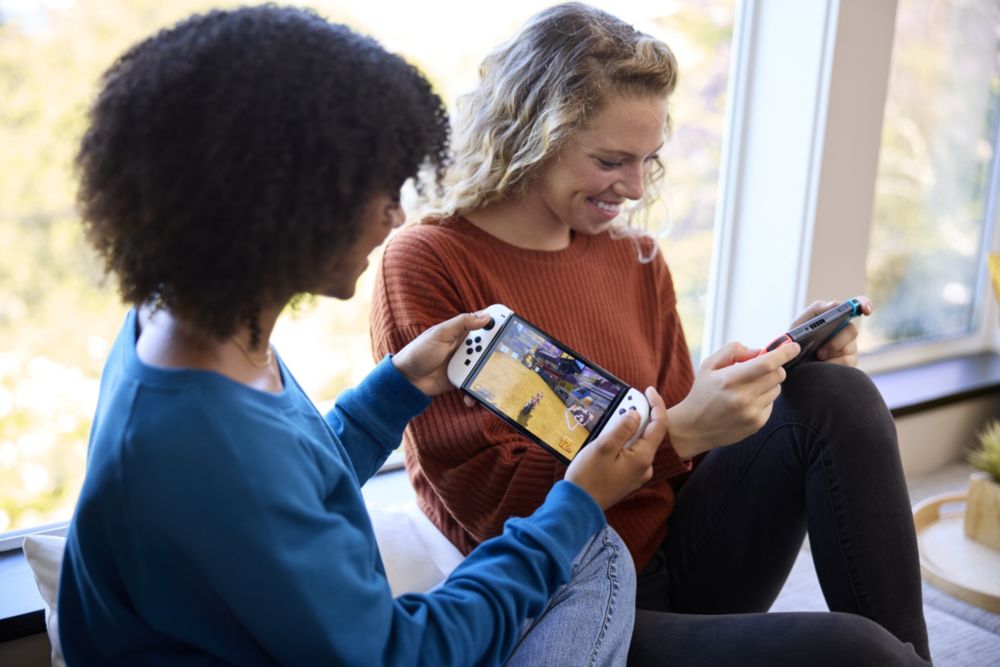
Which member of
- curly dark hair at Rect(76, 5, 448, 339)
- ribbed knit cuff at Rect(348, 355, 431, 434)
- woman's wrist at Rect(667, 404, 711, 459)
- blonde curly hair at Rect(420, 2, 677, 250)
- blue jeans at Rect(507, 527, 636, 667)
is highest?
blonde curly hair at Rect(420, 2, 677, 250)

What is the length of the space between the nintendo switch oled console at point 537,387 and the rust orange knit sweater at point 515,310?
6 centimetres

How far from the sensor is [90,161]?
0.68 m

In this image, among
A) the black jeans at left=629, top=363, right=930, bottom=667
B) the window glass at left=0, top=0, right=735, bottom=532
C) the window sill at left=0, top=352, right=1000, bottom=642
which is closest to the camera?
the black jeans at left=629, top=363, right=930, bottom=667

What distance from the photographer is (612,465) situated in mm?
898

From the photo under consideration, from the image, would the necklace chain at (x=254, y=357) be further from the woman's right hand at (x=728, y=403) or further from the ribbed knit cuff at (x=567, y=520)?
the woman's right hand at (x=728, y=403)

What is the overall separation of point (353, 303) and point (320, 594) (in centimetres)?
93

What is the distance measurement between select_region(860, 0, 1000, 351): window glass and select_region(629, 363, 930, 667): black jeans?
121cm

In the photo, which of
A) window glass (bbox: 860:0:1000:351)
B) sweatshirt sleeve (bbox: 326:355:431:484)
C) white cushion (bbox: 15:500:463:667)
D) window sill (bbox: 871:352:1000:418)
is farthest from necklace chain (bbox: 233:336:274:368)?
window glass (bbox: 860:0:1000:351)

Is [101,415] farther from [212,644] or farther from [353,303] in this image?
[353,303]

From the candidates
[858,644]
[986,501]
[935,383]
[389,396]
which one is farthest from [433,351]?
[935,383]

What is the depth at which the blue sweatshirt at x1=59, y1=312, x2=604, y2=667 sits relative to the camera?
2.09 feet

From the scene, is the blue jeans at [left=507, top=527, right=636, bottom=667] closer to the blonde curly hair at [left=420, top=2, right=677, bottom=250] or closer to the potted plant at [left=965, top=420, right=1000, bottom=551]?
the blonde curly hair at [left=420, top=2, right=677, bottom=250]

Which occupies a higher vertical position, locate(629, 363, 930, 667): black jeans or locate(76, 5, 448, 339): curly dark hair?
locate(76, 5, 448, 339): curly dark hair

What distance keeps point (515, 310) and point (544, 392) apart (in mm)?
191
